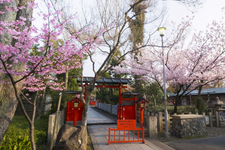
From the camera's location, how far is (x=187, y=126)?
711 cm

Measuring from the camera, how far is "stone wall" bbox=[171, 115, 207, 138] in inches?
272

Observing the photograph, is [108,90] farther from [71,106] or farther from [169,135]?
[169,135]

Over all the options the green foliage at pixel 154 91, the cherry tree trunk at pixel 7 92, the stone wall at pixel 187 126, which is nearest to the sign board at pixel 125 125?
the stone wall at pixel 187 126

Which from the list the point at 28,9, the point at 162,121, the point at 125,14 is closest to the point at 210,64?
the point at 162,121

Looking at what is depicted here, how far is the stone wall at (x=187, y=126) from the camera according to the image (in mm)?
6918

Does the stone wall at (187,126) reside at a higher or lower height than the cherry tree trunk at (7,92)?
lower

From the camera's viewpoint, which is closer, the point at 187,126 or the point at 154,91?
the point at 187,126

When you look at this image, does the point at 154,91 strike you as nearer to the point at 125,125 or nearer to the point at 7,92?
the point at 125,125

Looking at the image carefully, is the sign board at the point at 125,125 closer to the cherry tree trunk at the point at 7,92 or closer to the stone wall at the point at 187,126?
the stone wall at the point at 187,126

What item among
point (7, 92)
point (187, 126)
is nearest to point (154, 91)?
point (187, 126)

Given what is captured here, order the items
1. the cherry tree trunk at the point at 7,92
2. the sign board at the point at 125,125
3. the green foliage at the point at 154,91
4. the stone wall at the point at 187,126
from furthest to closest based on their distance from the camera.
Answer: the green foliage at the point at 154,91 → the stone wall at the point at 187,126 → the sign board at the point at 125,125 → the cherry tree trunk at the point at 7,92

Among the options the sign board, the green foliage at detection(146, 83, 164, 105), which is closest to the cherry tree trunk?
the sign board

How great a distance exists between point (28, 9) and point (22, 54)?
1.39 meters

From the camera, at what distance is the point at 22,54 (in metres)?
3.18
